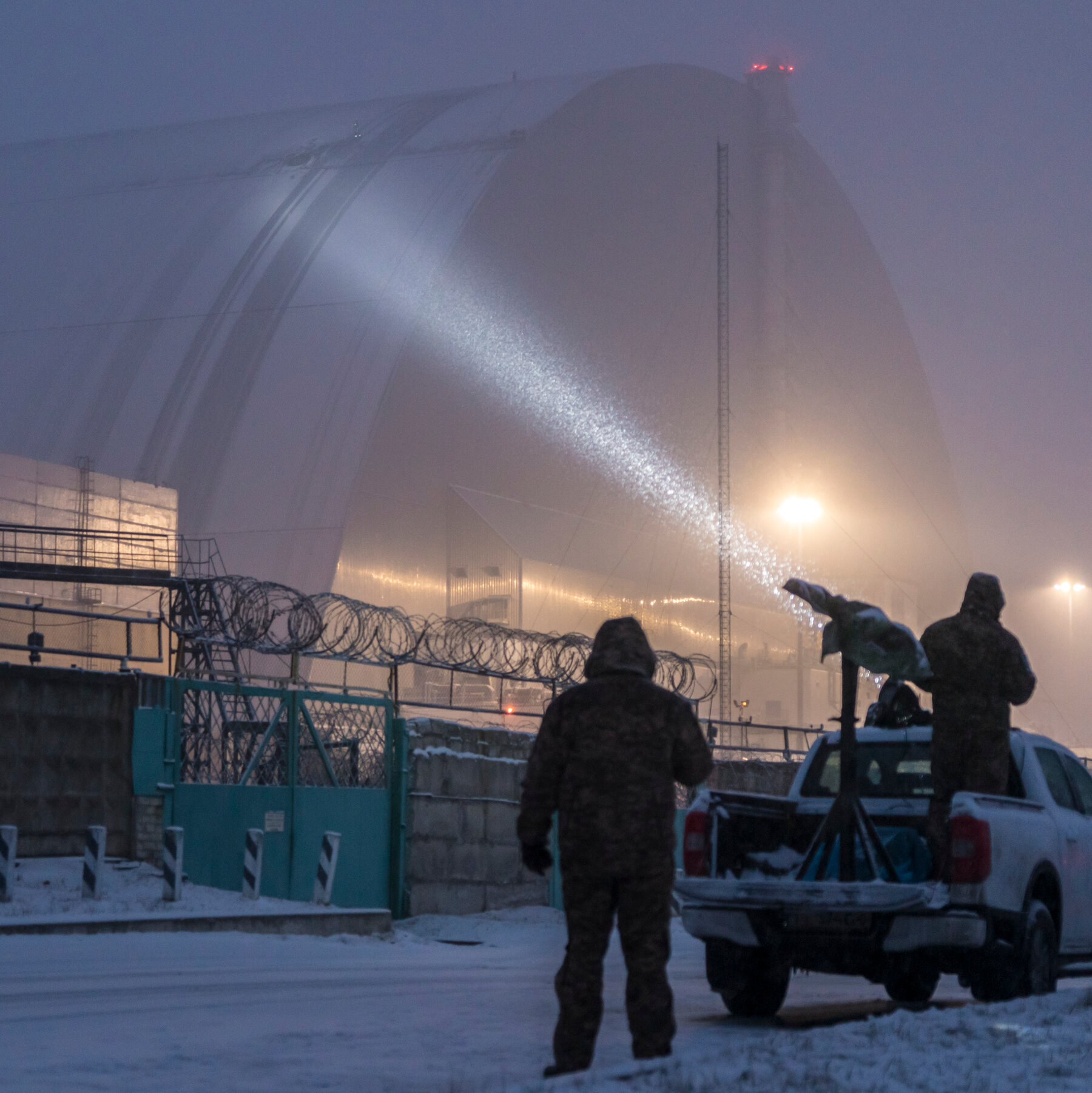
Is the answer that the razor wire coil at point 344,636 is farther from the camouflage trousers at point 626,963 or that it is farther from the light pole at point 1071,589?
the light pole at point 1071,589

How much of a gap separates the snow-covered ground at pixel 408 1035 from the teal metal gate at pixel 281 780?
4442 mm

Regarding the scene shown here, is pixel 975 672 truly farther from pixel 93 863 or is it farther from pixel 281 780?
pixel 281 780

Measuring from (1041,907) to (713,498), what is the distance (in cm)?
4433

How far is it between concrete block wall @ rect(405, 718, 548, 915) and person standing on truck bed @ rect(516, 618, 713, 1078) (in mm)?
12391

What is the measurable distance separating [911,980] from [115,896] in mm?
8177

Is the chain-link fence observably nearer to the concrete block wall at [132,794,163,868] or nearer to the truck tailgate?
the concrete block wall at [132,794,163,868]

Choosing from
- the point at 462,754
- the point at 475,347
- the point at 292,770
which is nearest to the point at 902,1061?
the point at 292,770

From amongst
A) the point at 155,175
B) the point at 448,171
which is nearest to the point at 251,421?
the point at 448,171

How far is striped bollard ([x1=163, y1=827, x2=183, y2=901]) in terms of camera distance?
14703mm

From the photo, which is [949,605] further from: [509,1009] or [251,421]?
[509,1009]

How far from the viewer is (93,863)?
14297 millimetres

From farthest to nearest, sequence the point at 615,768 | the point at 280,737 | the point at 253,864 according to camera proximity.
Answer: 1. the point at 280,737
2. the point at 253,864
3. the point at 615,768

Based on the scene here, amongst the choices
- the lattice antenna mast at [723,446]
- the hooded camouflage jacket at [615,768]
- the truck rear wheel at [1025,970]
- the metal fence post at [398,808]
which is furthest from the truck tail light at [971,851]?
the lattice antenna mast at [723,446]

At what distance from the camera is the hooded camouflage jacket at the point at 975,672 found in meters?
9.35
